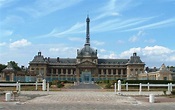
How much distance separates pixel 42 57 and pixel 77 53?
17166 millimetres

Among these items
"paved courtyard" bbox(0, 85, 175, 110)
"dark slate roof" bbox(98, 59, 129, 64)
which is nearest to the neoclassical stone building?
"dark slate roof" bbox(98, 59, 129, 64)

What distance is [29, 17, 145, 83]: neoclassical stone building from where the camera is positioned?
492 feet

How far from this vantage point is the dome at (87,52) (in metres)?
158

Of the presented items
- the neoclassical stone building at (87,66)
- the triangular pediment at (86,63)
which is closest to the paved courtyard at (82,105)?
the neoclassical stone building at (87,66)

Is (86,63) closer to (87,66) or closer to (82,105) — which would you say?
(87,66)

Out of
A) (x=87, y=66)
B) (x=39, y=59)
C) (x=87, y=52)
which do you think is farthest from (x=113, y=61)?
(x=39, y=59)

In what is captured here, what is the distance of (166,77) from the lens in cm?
9275

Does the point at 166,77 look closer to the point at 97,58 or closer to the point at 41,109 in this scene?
the point at 97,58

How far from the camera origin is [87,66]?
152 m

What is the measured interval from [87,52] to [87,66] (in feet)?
32.5

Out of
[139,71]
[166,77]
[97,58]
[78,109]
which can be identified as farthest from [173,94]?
[97,58]

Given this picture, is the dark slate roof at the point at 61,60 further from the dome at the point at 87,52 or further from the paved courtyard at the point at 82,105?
the paved courtyard at the point at 82,105

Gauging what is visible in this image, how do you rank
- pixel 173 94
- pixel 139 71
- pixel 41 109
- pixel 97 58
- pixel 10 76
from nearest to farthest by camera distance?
pixel 41 109 → pixel 173 94 → pixel 10 76 → pixel 139 71 → pixel 97 58

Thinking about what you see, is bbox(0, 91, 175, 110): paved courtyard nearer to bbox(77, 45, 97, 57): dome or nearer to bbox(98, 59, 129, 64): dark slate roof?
bbox(77, 45, 97, 57): dome
